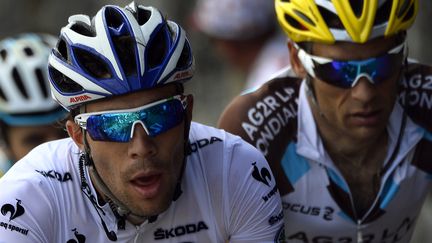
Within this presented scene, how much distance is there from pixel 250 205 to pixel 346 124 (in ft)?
3.72

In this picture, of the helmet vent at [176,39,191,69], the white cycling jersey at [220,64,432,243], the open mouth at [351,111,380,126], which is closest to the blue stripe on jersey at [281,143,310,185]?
the white cycling jersey at [220,64,432,243]

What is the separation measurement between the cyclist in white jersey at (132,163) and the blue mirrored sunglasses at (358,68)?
89cm

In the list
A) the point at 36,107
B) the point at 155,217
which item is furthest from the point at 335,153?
the point at 36,107

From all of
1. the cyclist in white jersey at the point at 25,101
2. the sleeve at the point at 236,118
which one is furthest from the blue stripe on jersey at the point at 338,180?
the cyclist in white jersey at the point at 25,101

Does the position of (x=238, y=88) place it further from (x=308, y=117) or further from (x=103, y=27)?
(x=103, y=27)

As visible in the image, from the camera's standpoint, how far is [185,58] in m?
5.16

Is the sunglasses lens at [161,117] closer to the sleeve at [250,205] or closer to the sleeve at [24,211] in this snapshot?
the sleeve at [250,205]

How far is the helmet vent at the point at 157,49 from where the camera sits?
501 cm

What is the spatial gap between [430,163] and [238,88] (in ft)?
19.6

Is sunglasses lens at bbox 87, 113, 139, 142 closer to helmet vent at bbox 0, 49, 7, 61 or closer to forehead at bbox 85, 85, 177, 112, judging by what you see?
forehead at bbox 85, 85, 177, 112

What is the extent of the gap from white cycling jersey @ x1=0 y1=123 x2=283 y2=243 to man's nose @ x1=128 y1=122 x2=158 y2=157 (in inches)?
15.0

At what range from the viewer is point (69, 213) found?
16.5ft

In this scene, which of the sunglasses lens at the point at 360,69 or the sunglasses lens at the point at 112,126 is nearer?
the sunglasses lens at the point at 112,126

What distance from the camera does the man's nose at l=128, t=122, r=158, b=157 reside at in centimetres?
482
